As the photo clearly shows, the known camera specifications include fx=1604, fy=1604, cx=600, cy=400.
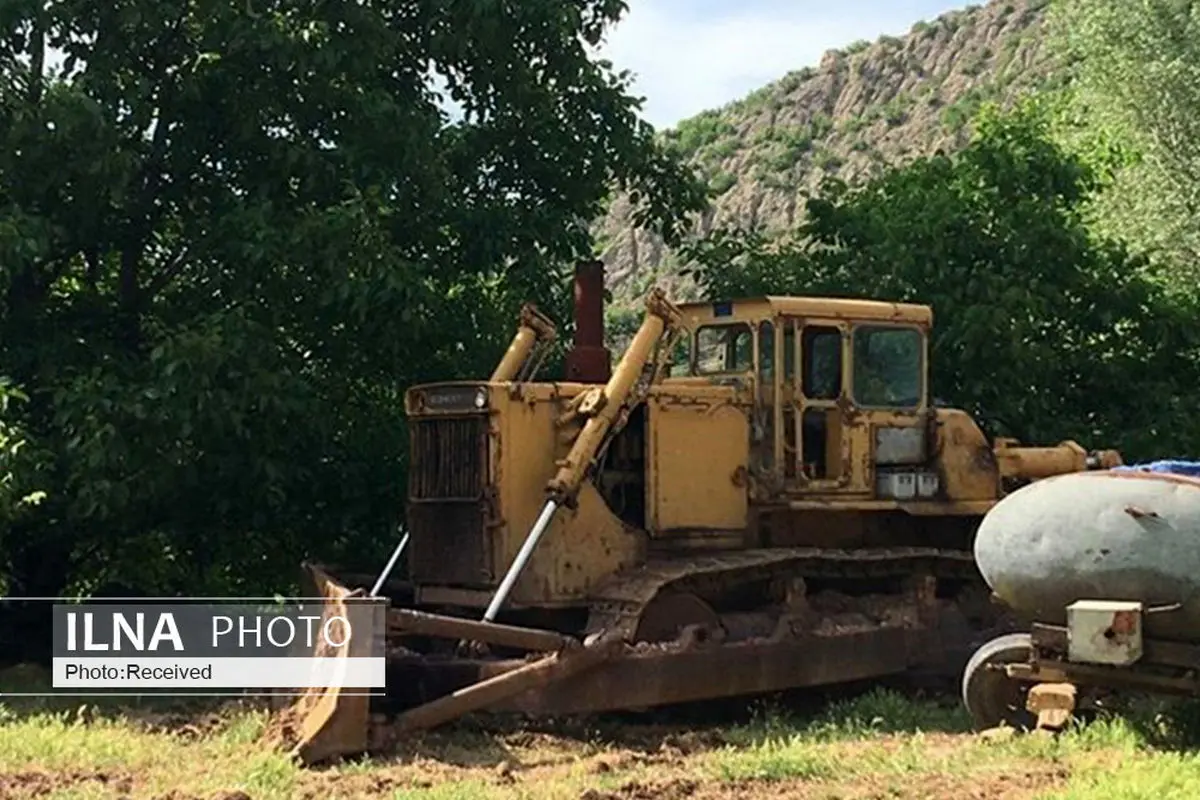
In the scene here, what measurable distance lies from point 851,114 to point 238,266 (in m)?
70.3

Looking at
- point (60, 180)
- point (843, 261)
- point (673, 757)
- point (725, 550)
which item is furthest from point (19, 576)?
point (843, 261)

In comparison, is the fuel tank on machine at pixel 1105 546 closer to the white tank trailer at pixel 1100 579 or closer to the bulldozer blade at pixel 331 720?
the white tank trailer at pixel 1100 579

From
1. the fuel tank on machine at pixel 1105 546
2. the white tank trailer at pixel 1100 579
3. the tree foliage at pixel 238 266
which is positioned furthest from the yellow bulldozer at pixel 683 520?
the fuel tank on machine at pixel 1105 546

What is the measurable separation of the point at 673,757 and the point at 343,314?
581 centimetres

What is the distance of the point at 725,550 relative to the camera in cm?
1170

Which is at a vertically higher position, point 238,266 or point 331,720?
point 238,266

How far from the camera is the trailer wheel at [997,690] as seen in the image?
9828mm

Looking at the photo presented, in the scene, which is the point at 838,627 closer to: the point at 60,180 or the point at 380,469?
the point at 380,469

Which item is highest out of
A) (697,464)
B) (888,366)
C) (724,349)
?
(724,349)

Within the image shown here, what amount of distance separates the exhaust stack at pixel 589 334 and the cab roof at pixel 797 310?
87 cm

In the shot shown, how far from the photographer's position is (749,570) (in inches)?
444

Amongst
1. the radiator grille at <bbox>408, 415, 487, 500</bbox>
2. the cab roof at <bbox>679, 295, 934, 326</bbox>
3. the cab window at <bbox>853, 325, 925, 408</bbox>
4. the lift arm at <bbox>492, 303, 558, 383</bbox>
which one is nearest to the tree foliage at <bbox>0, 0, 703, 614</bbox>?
the lift arm at <bbox>492, 303, 558, 383</bbox>

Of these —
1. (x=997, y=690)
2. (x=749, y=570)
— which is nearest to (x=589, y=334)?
(x=749, y=570)

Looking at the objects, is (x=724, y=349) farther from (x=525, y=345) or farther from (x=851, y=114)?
(x=851, y=114)
